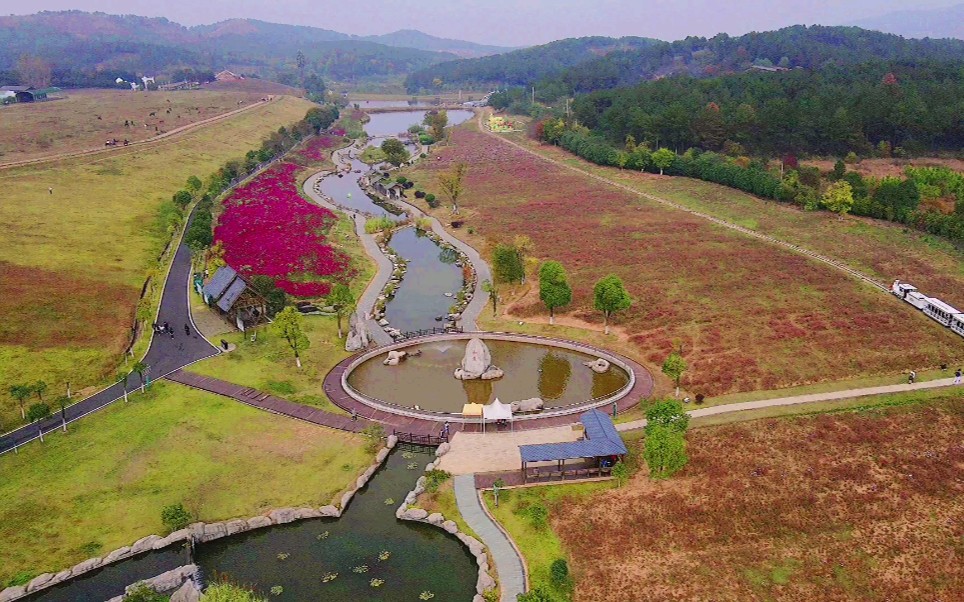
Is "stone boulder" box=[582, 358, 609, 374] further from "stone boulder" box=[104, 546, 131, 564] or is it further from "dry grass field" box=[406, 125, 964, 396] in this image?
"stone boulder" box=[104, 546, 131, 564]

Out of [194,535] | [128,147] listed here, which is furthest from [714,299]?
[128,147]

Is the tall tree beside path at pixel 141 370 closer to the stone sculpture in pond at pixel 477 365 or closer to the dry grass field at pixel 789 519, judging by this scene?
the stone sculpture in pond at pixel 477 365

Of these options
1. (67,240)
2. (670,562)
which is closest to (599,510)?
(670,562)

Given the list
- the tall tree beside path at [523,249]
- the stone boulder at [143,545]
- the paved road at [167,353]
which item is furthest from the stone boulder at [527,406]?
the paved road at [167,353]

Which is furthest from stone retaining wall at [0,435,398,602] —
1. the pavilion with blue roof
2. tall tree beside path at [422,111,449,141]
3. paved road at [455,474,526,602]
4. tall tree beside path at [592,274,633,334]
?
tall tree beside path at [422,111,449,141]

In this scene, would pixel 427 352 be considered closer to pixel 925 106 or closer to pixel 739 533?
pixel 739 533

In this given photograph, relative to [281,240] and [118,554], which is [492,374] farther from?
[281,240]
